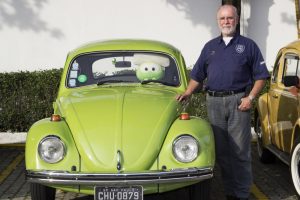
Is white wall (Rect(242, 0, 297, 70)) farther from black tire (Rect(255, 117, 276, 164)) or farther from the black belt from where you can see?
the black belt

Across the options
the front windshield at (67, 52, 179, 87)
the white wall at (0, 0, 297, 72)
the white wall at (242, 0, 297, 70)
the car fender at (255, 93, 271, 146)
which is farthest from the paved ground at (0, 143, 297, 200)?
the white wall at (242, 0, 297, 70)

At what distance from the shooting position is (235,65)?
5.63 meters

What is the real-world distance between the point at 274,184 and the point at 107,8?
20.5 ft

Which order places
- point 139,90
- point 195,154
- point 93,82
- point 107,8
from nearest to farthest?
point 195,154
point 139,90
point 93,82
point 107,8

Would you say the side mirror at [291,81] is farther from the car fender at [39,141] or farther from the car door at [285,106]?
the car fender at [39,141]

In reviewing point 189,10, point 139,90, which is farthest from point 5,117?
point 139,90

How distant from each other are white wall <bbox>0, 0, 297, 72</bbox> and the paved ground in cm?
374

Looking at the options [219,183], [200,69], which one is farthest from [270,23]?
[200,69]

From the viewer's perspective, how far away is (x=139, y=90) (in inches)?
246

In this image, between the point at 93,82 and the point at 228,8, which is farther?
the point at 93,82

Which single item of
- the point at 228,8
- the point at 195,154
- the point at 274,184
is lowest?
the point at 274,184

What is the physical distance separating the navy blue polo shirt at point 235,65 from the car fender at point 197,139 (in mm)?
558

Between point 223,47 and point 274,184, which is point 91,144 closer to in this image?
point 223,47

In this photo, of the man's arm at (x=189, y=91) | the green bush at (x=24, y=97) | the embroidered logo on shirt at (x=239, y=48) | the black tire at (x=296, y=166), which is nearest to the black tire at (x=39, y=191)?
the man's arm at (x=189, y=91)
